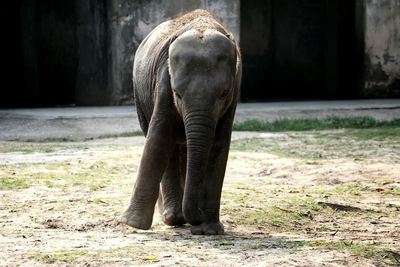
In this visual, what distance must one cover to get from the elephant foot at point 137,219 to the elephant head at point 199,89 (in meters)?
0.80

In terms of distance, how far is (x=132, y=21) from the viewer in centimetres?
1994

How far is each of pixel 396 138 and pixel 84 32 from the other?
7.13 m

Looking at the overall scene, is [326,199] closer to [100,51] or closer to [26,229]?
[26,229]

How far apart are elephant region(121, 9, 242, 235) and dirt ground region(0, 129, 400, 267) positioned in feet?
0.81

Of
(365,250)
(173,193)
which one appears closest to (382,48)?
(173,193)

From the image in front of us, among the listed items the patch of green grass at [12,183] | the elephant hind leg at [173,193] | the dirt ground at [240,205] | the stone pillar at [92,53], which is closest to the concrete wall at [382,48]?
the dirt ground at [240,205]

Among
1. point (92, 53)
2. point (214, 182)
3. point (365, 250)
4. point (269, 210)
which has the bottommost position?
point (269, 210)

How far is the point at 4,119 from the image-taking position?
60.5 ft

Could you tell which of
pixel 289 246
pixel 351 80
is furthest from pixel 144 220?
pixel 351 80

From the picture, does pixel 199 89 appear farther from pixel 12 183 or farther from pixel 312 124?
pixel 312 124

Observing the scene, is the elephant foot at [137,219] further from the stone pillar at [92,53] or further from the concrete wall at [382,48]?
the concrete wall at [382,48]

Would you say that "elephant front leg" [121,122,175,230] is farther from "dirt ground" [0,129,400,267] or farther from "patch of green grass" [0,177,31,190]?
"patch of green grass" [0,177,31,190]

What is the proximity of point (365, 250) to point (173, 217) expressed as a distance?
2.15 metres

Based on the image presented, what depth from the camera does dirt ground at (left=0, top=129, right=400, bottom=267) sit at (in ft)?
24.1
